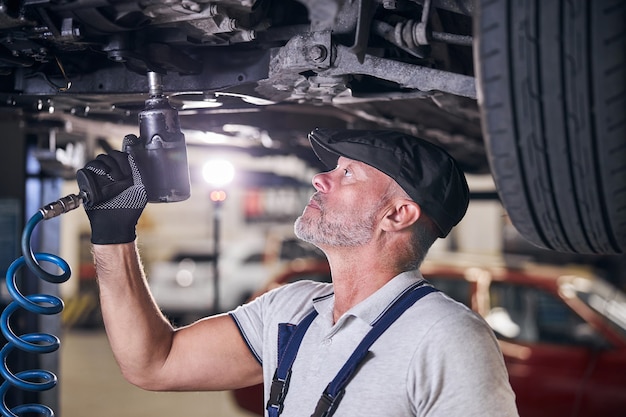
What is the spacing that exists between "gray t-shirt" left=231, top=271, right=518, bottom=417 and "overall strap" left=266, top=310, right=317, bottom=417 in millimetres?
15

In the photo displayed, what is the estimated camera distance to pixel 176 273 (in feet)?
32.0

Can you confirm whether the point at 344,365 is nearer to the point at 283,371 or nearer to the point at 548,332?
the point at 283,371

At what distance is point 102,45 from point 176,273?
321 inches

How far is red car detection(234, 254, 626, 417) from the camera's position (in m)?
4.11

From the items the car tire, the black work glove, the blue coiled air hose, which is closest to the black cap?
the car tire

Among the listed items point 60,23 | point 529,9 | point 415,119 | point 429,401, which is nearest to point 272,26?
point 60,23

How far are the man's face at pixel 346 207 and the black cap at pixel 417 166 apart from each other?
6cm

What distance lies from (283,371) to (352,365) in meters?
0.25

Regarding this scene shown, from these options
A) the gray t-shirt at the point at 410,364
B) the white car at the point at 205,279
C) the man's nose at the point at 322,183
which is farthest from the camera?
the white car at the point at 205,279

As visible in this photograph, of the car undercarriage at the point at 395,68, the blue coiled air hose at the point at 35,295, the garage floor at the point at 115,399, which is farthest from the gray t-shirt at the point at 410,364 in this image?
the garage floor at the point at 115,399

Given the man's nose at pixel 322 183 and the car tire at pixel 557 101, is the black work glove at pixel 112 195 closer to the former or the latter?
the man's nose at pixel 322 183

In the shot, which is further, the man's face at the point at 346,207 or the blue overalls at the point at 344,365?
the man's face at the point at 346,207

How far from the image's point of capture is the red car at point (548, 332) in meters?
4.11

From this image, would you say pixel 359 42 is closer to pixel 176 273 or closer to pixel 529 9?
pixel 529 9
